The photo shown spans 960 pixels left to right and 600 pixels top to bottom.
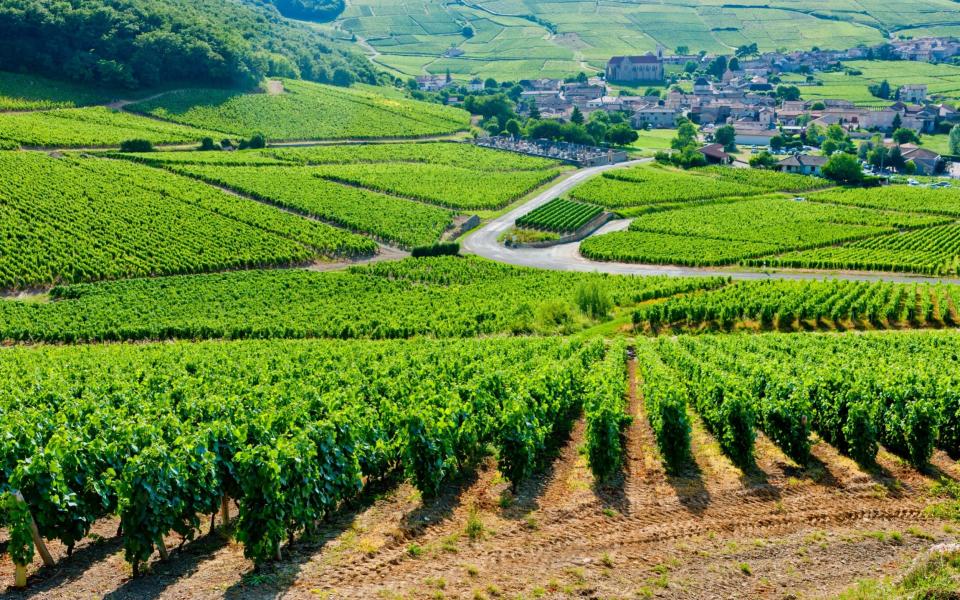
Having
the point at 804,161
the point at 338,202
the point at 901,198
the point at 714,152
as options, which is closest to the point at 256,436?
the point at 338,202

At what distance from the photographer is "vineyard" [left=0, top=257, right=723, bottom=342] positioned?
2238 inches

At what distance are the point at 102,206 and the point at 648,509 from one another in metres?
78.6

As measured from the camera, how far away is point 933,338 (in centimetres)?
4750

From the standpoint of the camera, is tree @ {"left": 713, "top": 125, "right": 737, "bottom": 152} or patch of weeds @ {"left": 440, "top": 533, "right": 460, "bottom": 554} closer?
patch of weeds @ {"left": 440, "top": 533, "right": 460, "bottom": 554}

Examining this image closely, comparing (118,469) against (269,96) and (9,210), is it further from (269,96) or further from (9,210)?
(269,96)

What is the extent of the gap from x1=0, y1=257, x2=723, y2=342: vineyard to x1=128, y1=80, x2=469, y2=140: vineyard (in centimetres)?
6997

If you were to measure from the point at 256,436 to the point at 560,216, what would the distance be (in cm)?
7800

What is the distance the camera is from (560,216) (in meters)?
98.4

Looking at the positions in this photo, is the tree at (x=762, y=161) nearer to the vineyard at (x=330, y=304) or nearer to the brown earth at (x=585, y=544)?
the vineyard at (x=330, y=304)

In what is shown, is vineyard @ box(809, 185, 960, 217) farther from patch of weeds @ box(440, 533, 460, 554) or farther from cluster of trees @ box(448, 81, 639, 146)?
patch of weeds @ box(440, 533, 460, 554)

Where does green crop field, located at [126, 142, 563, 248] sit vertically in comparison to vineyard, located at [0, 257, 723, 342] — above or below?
above

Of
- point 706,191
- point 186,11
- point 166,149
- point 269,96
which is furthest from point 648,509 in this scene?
point 186,11

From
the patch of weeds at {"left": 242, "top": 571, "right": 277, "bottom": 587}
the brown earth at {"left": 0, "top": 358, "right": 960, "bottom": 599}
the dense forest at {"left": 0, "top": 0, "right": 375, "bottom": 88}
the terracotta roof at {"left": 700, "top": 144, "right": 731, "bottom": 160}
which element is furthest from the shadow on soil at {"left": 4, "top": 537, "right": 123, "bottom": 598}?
the terracotta roof at {"left": 700, "top": 144, "right": 731, "bottom": 160}

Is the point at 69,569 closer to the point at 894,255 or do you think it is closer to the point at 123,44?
the point at 894,255
